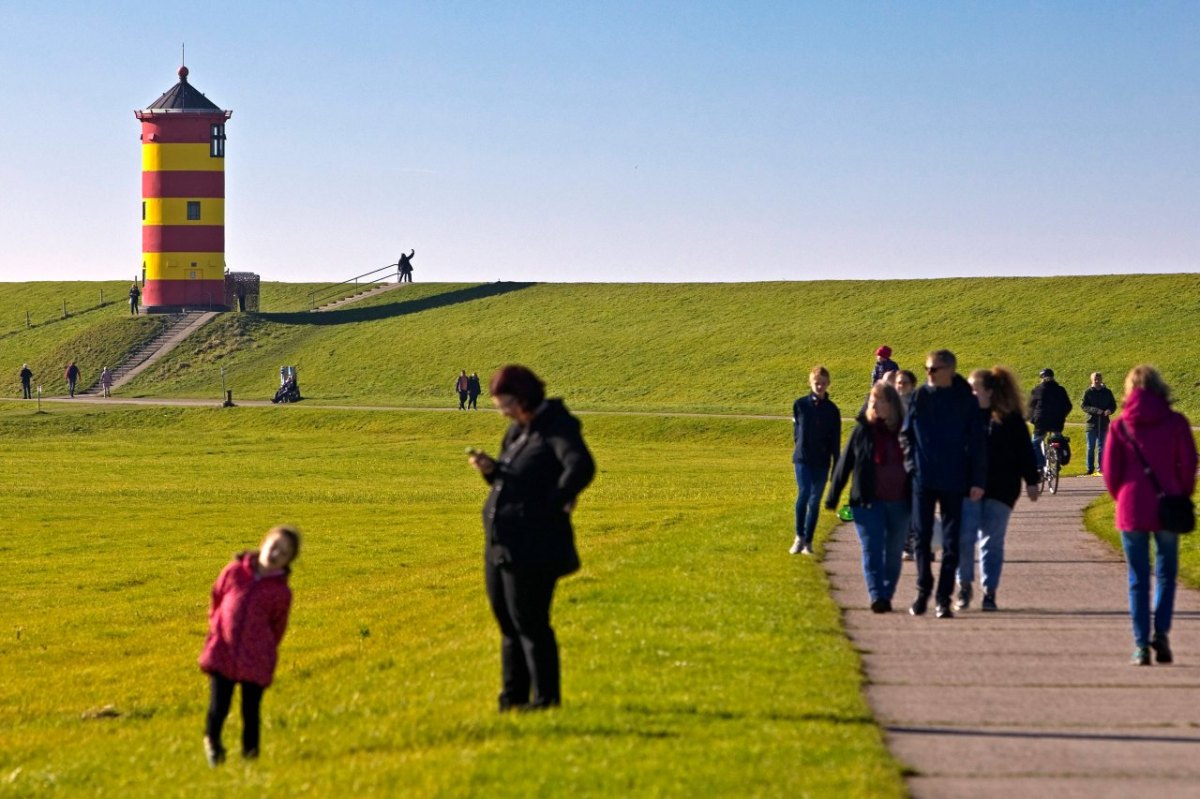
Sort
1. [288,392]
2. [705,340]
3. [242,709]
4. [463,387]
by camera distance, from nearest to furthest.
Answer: [242,709] < [463,387] < [288,392] < [705,340]

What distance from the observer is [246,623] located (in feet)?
31.6

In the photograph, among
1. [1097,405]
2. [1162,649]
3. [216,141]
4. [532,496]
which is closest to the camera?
[532,496]

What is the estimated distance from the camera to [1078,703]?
10.5 metres

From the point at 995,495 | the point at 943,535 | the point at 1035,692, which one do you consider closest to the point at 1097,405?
the point at 995,495

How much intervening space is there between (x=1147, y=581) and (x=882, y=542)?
2.70 metres

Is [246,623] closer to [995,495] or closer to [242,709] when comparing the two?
[242,709]

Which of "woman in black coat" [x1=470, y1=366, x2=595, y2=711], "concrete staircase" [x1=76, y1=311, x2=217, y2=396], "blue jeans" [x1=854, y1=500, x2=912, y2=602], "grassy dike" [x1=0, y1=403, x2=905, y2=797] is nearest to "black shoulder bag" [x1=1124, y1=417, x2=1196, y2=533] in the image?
"grassy dike" [x1=0, y1=403, x2=905, y2=797]

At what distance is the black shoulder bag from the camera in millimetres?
11758

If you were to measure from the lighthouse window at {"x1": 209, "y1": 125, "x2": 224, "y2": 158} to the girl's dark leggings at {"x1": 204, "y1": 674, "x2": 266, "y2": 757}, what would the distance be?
80314 millimetres

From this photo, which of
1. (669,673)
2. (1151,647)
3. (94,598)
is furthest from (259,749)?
(94,598)

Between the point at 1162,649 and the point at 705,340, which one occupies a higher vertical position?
the point at 705,340

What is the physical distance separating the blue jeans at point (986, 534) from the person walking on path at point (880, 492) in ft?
1.98

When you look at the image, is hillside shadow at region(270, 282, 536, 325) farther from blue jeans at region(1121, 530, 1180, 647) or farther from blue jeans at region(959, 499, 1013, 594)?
blue jeans at region(1121, 530, 1180, 647)

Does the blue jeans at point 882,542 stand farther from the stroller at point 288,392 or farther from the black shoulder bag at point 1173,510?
the stroller at point 288,392
